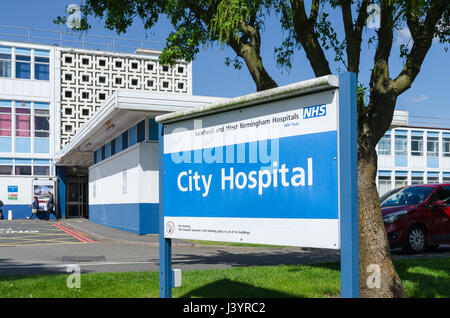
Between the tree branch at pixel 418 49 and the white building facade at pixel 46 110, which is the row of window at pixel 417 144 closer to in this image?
the white building facade at pixel 46 110

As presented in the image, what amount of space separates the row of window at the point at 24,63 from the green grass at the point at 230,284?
3416cm

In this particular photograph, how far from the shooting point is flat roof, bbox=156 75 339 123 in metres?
3.62

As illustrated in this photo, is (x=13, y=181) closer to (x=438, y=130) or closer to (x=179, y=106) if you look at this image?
(x=179, y=106)

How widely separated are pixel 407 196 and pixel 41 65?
1304 inches

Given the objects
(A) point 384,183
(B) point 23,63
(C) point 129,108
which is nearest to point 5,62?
(B) point 23,63

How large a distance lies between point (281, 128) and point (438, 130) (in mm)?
48984

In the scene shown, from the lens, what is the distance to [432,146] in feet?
161

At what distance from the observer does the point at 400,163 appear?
157 ft

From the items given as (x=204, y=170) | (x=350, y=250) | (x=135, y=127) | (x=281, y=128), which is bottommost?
(x=350, y=250)

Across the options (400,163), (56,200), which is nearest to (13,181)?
(56,200)

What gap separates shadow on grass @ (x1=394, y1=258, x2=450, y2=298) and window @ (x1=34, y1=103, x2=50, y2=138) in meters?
34.8

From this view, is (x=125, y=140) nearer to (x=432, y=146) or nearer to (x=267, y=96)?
(x=267, y=96)

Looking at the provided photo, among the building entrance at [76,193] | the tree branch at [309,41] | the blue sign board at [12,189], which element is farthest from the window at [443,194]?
the blue sign board at [12,189]

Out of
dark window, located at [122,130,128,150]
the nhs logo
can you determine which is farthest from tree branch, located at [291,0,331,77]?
dark window, located at [122,130,128,150]
